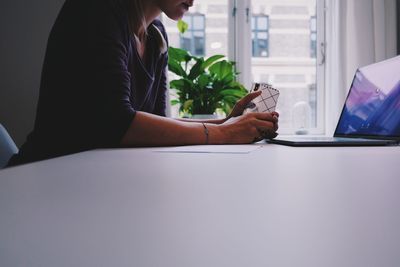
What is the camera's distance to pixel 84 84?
0.76m

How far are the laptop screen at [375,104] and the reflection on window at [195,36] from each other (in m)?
1.78

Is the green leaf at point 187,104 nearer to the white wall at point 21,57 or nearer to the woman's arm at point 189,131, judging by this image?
the white wall at point 21,57

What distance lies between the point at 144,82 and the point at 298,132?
162 centimetres

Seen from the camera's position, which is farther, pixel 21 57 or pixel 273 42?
pixel 273 42

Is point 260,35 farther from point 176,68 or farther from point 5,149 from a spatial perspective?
point 5,149

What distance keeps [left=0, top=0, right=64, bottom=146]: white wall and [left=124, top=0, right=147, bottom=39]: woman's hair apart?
1007 mm

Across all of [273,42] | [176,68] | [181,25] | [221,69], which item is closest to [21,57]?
[176,68]

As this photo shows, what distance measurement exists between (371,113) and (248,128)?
0.37m

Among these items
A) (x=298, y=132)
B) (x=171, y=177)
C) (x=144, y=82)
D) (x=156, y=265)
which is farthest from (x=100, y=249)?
(x=298, y=132)

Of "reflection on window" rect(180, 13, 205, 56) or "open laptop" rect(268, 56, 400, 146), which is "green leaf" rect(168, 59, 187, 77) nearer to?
"reflection on window" rect(180, 13, 205, 56)

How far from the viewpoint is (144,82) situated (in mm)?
1084

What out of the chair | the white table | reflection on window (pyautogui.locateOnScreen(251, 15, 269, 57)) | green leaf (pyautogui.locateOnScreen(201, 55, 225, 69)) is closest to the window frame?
reflection on window (pyautogui.locateOnScreen(251, 15, 269, 57))

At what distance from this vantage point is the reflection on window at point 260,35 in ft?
8.69

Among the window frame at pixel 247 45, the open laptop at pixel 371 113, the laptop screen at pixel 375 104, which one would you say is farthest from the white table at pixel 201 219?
the window frame at pixel 247 45
